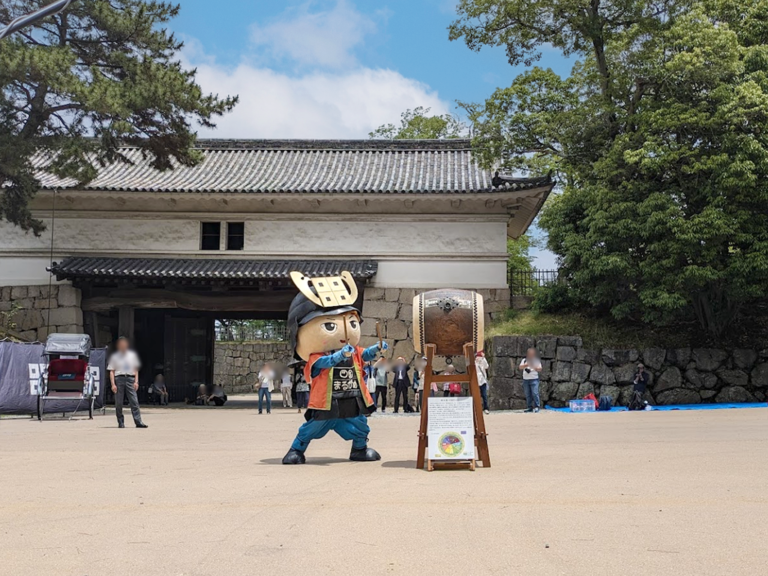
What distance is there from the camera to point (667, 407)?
1962 cm

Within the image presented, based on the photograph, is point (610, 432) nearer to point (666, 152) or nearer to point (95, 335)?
point (666, 152)

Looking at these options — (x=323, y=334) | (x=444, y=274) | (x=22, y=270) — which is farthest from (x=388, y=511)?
(x=22, y=270)

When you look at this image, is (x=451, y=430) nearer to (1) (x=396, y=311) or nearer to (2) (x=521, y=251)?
(1) (x=396, y=311)

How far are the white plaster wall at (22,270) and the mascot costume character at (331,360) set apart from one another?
54.4 ft

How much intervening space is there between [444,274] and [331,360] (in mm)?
A: 14355

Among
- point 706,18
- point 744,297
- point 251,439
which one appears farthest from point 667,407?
point 251,439

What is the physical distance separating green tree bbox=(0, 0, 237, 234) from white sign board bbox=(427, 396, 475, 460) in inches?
488

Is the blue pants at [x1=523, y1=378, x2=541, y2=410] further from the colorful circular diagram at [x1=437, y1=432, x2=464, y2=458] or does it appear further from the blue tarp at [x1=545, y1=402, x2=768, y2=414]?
the colorful circular diagram at [x1=437, y1=432, x2=464, y2=458]

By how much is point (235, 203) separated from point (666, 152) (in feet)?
38.7

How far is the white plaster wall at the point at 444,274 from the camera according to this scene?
75.0ft

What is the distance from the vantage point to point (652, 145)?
19.2 m

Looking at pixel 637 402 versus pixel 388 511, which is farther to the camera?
pixel 637 402

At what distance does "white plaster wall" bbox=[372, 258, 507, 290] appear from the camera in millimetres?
22859

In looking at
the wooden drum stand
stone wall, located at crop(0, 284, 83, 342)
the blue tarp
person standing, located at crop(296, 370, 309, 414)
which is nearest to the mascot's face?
the wooden drum stand
